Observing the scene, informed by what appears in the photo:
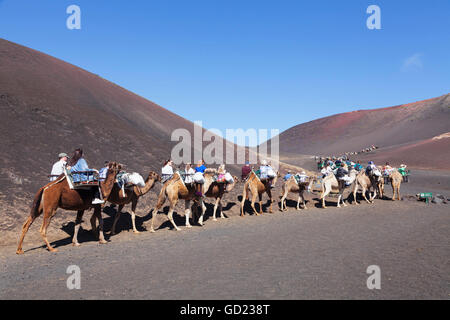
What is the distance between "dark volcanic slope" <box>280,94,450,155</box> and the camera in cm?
8725

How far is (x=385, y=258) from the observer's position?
842cm

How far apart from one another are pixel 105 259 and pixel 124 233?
156 inches

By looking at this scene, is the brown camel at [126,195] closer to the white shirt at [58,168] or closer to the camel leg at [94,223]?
the camel leg at [94,223]

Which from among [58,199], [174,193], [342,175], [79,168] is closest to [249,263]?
[174,193]

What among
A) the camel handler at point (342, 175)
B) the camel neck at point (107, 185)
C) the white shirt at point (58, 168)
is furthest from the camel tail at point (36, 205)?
the camel handler at point (342, 175)

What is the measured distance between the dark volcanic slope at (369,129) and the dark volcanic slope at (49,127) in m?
73.3

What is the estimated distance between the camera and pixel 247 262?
26.7 ft

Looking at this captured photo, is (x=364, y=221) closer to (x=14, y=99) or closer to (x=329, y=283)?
(x=329, y=283)

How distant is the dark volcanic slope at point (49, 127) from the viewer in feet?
49.4

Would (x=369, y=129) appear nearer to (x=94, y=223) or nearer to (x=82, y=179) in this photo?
(x=94, y=223)

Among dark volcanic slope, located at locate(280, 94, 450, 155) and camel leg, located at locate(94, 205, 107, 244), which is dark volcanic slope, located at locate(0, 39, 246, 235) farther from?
dark volcanic slope, located at locate(280, 94, 450, 155)

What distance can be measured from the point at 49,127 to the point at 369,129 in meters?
113

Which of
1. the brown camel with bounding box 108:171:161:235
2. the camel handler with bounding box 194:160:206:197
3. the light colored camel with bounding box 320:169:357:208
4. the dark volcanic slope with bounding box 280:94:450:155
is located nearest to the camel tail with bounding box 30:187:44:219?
the brown camel with bounding box 108:171:161:235
